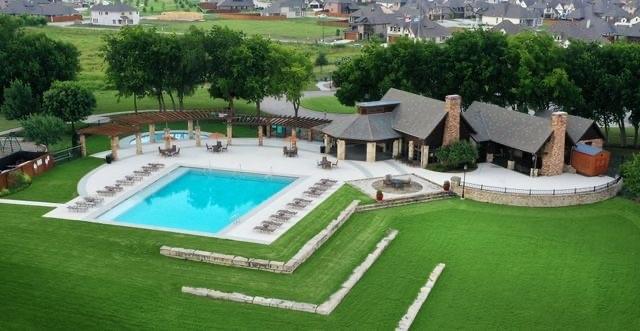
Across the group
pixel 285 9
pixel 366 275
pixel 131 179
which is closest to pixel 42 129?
pixel 131 179

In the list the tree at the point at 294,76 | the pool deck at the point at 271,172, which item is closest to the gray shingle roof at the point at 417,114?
the pool deck at the point at 271,172

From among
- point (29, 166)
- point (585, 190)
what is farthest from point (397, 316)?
point (29, 166)

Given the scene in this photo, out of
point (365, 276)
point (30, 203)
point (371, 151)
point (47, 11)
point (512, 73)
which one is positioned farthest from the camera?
point (47, 11)

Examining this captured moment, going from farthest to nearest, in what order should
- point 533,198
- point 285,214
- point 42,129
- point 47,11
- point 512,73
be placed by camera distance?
point 47,11 → point 512,73 → point 42,129 → point 533,198 → point 285,214

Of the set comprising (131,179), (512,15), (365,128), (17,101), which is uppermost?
(512,15)

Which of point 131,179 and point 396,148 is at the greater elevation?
point 396,148

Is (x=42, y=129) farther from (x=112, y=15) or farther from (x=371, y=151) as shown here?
(x=112, y=15)

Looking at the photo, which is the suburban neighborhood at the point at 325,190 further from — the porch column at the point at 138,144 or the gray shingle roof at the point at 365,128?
the porch column at the point at 138,144
